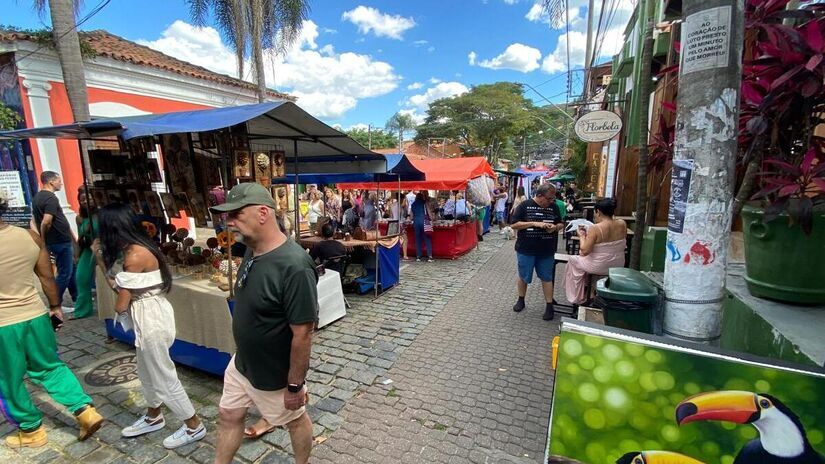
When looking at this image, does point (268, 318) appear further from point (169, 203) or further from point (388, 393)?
point (169, 203)

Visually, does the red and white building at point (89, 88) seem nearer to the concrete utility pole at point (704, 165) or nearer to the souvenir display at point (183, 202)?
the souvenir display at point (183, 202)

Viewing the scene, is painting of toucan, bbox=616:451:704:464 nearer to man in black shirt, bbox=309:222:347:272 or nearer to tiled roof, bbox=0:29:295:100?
man in black shirt, bbox=309:222:347:272

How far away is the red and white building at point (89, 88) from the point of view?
748 centimetres

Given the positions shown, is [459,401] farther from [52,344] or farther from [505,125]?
[505,125]

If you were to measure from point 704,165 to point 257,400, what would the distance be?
2639 mm

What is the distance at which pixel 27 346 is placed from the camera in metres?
2.61

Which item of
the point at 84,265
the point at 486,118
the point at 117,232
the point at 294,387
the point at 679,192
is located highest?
the point at 486,118

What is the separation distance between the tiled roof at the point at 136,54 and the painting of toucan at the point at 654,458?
445 inches

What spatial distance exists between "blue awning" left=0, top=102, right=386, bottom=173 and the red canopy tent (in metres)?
2.25

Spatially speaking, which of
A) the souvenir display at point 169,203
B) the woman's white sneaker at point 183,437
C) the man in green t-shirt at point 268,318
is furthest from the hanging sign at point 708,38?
the souvenir display at point 169,203

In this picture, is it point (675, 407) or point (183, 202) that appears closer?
point (675, 407)

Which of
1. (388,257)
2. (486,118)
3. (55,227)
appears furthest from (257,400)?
(486,118)

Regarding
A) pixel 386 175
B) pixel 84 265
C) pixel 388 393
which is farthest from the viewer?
pixel 386 175

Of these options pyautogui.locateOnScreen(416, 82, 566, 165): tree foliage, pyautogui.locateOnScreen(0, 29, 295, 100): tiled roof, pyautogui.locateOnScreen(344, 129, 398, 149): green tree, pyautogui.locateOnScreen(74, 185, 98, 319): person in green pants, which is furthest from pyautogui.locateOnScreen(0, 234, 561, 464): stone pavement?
pyautogui.locateOnScreen(344, 129, 398, 149): green tree
